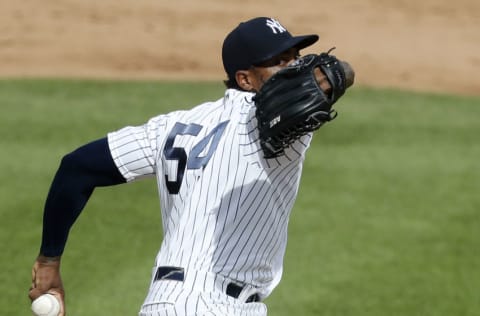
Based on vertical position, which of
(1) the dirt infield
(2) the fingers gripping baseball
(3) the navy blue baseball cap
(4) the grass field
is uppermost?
(3) the navy blue baseball cap

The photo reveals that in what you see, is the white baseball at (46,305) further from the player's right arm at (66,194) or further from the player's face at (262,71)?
the player's face at (262,71)

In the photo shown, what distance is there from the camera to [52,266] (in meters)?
4.49

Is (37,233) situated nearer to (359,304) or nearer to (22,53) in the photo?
(359,304)

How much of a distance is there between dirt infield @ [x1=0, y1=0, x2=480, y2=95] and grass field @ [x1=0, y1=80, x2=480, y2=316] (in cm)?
189

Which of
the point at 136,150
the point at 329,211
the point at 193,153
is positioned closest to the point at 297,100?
the point at 193,153

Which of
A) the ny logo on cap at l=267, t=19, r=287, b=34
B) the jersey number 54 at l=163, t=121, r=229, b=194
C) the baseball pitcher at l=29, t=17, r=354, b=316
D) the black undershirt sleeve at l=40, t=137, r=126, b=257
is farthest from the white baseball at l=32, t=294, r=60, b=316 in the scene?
the ny logo on cap at l=267, t=19, r=287, b=34

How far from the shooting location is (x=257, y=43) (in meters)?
4.14

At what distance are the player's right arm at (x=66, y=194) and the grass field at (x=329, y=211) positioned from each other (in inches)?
103

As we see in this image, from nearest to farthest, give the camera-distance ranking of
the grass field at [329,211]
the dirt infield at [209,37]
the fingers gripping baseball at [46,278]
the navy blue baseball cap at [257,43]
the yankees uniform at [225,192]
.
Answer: the yankees uniform at [225,192] → the navy blue baseball cap at [257,43] → the fingers gripping baseball at [46,278] → the grass field at [329,211] → the dirt infield at [209,37]

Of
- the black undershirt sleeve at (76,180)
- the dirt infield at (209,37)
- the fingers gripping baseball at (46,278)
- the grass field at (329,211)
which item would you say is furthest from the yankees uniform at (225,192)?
the dirt infield at (209,37)

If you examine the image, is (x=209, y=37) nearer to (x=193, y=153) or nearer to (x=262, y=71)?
(x=262, y=71)

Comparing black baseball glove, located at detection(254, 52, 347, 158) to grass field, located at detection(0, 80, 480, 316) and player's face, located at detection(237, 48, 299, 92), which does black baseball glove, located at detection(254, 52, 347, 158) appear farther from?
grass field, located at detection(0, 80, 480, 316)

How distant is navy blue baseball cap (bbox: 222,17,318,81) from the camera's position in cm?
412

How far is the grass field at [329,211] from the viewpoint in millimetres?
7469
